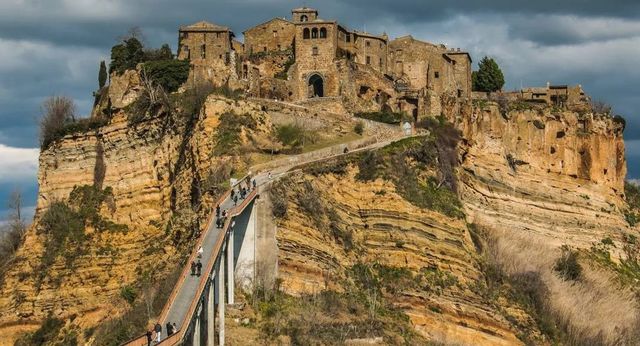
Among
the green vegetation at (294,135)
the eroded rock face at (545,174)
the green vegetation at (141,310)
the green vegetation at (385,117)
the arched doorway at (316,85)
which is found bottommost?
the green vegetation at (141,310)

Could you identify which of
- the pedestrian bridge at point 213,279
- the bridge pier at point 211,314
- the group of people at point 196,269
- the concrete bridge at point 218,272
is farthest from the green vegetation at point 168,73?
the group of people at point 196,269

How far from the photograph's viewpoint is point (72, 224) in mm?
68625

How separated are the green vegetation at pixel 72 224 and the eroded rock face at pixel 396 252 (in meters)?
12.8

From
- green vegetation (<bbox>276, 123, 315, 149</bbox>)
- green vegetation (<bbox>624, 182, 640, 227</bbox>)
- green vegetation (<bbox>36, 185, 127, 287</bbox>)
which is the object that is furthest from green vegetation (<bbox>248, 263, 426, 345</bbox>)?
green vegetation (<bbox>624, 182, 640, 227</bbox>)

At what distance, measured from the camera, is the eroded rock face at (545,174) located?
7262cm

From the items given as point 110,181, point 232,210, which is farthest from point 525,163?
point 232,210

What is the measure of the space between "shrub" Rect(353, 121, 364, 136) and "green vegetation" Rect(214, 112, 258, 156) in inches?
259

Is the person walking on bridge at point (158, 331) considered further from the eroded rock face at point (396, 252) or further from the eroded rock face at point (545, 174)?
the eroded rock face at point (545, 174)

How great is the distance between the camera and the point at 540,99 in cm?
8031

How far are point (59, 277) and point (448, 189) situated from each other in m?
18.9

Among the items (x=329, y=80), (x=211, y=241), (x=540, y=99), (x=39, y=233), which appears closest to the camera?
(x=211, y=241)

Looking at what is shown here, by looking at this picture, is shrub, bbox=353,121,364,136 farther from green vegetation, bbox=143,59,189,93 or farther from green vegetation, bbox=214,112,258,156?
green vegetation, bbox=143,59,189,93

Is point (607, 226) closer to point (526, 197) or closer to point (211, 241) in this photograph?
point (526, 197)

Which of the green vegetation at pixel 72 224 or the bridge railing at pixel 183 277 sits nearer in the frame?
the bridge railing at pixel 183 277
